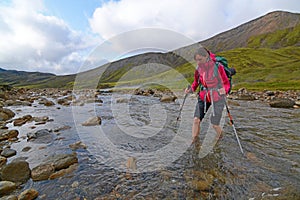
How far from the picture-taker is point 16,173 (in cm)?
564

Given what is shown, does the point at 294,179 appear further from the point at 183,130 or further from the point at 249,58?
the point at 249,58

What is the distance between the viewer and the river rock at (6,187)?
4.83 meters

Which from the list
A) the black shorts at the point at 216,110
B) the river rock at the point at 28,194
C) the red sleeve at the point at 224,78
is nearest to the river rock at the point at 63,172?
the river rock at the point at 28,194

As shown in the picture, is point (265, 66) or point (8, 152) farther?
point (265, 66)

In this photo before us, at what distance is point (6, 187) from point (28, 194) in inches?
31.4

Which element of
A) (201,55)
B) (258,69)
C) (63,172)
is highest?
(258,69)

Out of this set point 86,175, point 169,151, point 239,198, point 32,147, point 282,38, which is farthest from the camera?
point 282,38

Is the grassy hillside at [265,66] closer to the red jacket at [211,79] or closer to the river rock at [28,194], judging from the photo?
the red jacket at [211,79]

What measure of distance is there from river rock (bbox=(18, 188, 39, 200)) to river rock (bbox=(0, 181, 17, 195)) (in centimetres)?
57

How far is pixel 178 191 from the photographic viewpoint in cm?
483

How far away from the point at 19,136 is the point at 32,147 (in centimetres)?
238

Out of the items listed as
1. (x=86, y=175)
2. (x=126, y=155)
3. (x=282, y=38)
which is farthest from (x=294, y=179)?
(x=282, y=38)

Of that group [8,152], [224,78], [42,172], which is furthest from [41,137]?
[224,78]

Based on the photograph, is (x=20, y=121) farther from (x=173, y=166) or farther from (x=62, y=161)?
(x=173, y=166)
